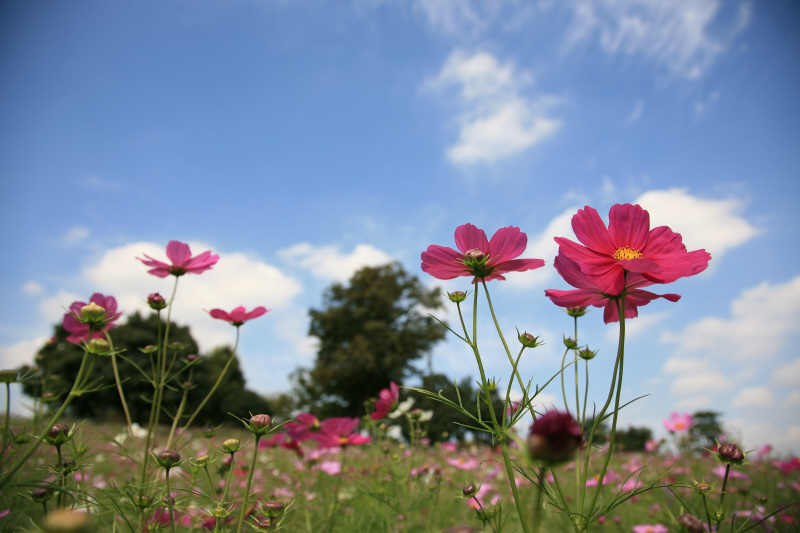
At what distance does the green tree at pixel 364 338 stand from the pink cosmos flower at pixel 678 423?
41.5 feet

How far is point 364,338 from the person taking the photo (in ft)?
56.4

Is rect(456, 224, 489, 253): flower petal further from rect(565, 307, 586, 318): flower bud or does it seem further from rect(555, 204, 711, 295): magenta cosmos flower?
rect(565, 307, 586, 318): flower bud

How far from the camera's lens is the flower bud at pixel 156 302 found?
1324mm

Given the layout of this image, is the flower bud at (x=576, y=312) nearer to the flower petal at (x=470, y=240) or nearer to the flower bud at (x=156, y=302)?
the flower petal at (x=470, y=240)

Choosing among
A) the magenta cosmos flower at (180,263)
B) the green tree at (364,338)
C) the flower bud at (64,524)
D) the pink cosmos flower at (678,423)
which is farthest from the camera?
the green tree at (364,338)

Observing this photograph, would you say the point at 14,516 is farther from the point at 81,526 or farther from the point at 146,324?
the point at 146,324

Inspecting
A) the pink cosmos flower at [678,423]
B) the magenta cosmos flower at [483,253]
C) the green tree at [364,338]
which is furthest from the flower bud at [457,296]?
the green tree at [364,338]

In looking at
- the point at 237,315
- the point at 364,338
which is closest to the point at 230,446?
the point at 237,315

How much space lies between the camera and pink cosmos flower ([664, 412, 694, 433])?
3443 millimetres

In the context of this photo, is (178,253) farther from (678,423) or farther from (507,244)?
(678,423)

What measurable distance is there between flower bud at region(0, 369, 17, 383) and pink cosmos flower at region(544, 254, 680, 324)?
4.14 feet

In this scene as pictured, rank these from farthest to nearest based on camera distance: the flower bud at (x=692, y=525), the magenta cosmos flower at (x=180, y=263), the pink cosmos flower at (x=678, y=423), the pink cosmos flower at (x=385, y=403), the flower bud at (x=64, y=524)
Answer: the pink cosmos flower at (x=678, y=423), the pink cosmos flower at (x=385, y=403), the magenta cosmos flower at (x=180, y=263), the flower bud at (x=692, y=525), the flower bud at (x=64, y=524)

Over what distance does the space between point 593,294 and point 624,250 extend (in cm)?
12

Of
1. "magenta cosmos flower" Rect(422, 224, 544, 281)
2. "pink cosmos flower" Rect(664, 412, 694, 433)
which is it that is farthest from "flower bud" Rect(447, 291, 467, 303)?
"pink cosmos flower" Rect(664, 412, 694, 433)
